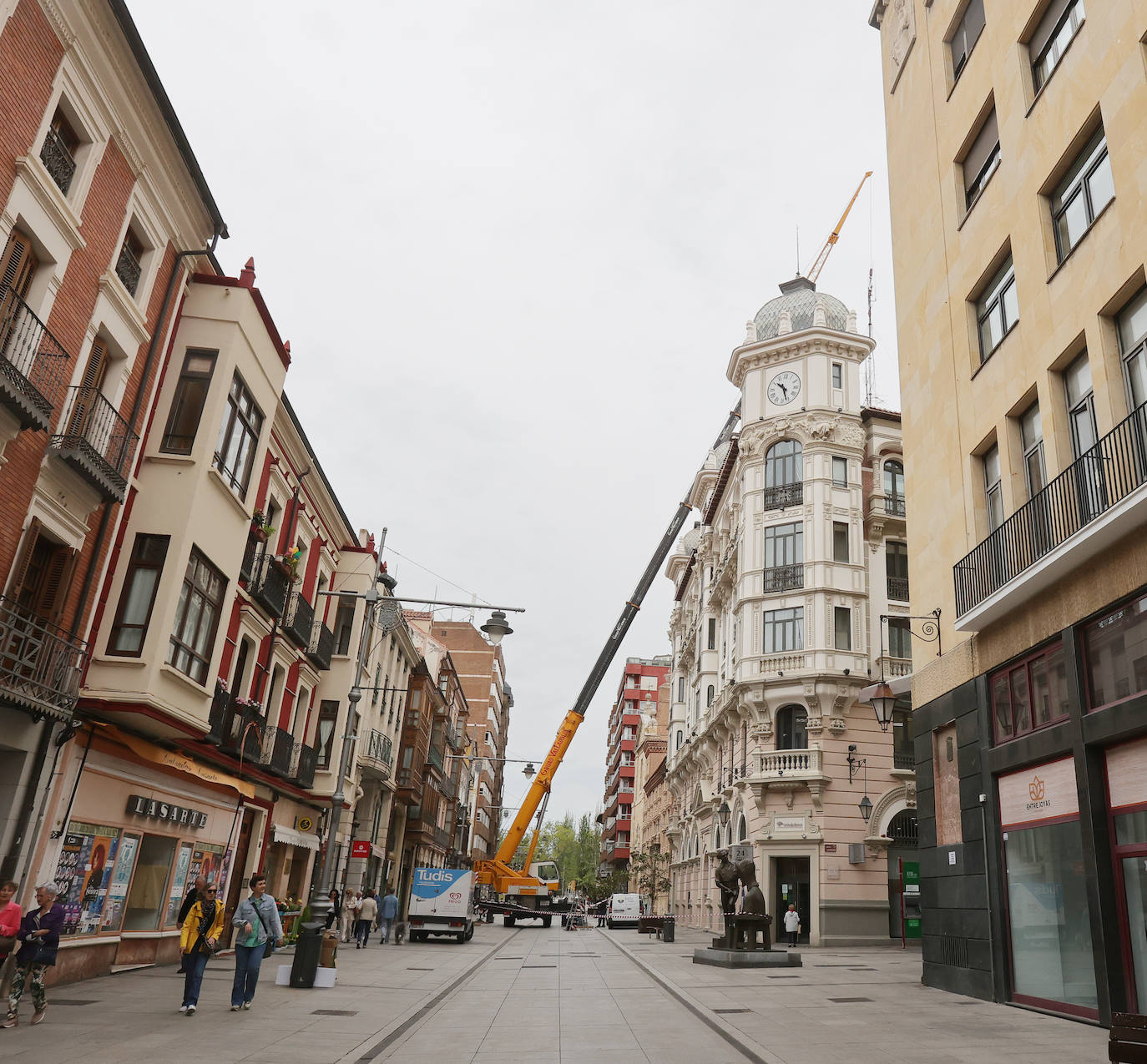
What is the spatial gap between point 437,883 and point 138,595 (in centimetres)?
1978

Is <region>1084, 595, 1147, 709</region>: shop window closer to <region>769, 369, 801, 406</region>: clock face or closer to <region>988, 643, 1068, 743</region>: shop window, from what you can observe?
<region>988, 643, 1068, 743</region>: shop window

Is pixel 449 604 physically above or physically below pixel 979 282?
below

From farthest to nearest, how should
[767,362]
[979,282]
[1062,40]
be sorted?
[767,362] → [979,282] → [1062,40]

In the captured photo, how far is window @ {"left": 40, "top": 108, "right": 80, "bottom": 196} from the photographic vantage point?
13094 millimetres

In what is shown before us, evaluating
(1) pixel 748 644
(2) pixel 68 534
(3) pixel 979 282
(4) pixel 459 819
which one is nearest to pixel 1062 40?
(3) pixel 979 282

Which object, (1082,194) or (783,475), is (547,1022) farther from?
(783,475)

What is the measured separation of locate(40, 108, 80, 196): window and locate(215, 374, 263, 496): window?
4.69 m

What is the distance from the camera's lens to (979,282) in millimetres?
17531

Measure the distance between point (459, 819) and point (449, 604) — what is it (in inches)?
2504

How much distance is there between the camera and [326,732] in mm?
30000

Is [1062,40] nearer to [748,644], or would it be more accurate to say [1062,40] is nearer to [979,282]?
[979,282]

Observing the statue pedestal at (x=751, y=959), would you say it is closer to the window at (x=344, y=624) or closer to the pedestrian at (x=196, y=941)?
the pedestrian at (x=196, y=941)

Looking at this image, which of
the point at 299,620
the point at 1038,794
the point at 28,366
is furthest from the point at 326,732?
the point at 1038,794

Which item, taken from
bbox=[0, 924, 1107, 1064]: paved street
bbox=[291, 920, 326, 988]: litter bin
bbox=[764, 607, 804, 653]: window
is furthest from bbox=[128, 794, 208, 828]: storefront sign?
bbox=[764, 607, 804, 653]: window
